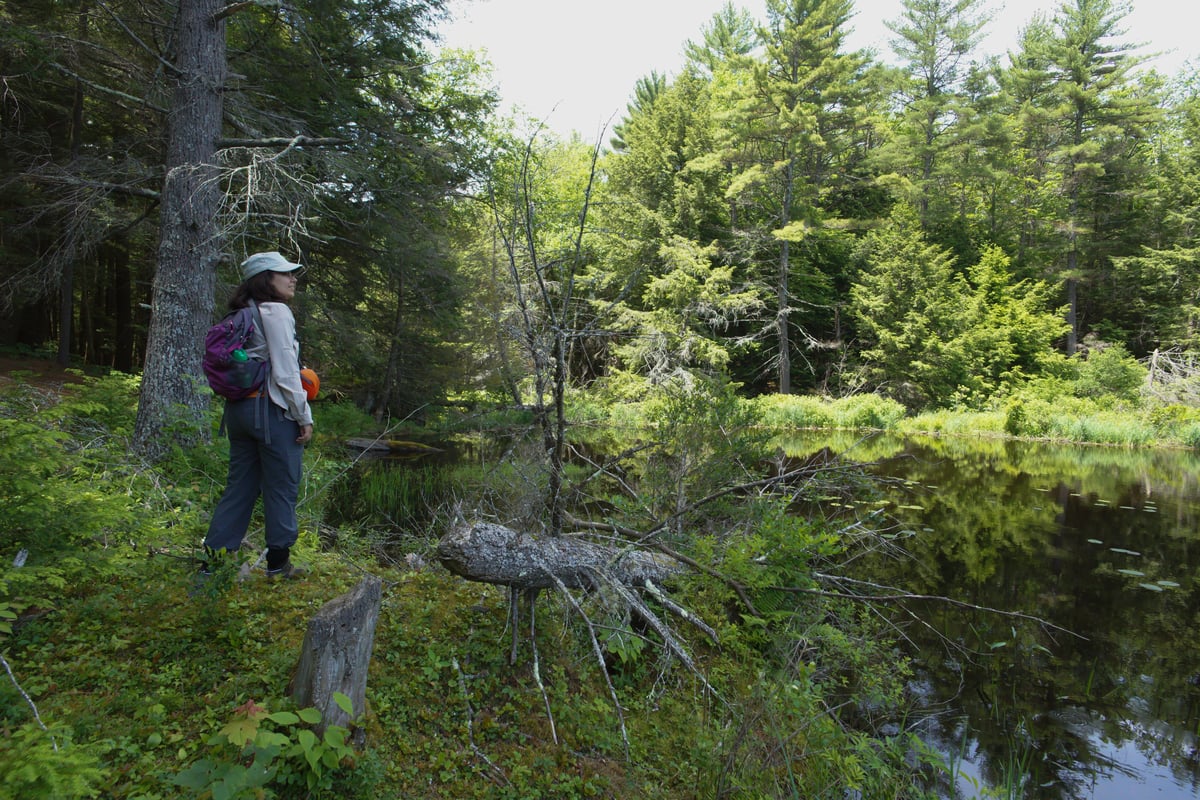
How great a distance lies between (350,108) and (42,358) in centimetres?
898

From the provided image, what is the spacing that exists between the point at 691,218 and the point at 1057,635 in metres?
20.7

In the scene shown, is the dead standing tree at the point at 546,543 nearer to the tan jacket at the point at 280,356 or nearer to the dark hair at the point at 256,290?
the tan jacket at the point at 280,356

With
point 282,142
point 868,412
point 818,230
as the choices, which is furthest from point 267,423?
point 818,230

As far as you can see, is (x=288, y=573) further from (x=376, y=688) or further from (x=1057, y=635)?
(x=1057, y=635)

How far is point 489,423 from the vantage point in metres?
4.20

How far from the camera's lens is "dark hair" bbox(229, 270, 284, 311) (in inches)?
124

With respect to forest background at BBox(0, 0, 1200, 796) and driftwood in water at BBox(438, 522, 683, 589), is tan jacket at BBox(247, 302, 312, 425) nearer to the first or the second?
driftwood in water at BBox(438, 522, 683, 589)

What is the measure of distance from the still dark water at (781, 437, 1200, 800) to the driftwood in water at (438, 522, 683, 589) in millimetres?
1937

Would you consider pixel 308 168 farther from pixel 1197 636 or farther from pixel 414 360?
pixel 1197 636

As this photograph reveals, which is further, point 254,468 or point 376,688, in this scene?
point 254,468

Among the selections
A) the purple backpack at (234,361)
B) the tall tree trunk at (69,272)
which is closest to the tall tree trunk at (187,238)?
the purple backpack at (234,361)

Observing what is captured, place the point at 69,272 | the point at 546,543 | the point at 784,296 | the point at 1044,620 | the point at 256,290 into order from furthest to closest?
the point at 784,296 < the point at 69,272 < the point at 1044,620 < the point at 546,543 < the point at 256,290

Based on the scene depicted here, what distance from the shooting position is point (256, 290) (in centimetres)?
316

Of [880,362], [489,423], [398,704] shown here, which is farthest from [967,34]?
[398,704]
